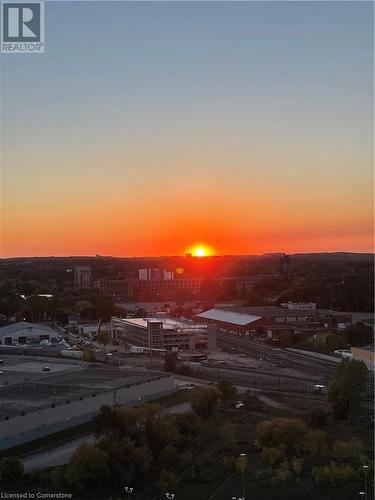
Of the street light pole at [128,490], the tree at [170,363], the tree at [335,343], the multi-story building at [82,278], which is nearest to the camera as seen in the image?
the street light pole at [128,490]

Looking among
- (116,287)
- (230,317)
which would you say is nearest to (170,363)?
(230,317)

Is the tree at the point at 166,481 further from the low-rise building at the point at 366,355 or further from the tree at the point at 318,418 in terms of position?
the low-rise building at the point at 366,355

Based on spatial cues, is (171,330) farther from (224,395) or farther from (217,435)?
(217,435)

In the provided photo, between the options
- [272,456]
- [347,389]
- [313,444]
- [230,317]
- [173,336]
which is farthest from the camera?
[230,317]

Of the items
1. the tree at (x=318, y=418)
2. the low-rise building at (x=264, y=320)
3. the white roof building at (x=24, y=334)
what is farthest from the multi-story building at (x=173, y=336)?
the tree at (x=318, y=418)

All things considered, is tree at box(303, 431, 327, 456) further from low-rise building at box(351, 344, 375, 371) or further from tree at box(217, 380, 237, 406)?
low-rise building at box(351, 344, 375, 371)

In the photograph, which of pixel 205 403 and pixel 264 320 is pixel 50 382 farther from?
pixel 264 320
